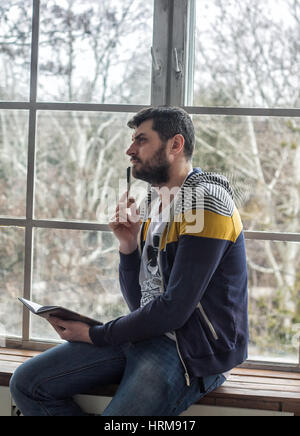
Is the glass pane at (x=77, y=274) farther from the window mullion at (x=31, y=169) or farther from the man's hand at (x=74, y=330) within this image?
the man's hand at (x=74, y=330)

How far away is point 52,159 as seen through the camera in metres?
2.32

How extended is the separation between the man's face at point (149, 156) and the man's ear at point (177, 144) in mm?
32

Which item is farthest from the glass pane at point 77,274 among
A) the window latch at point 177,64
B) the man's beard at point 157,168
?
the window latch at point 177,64

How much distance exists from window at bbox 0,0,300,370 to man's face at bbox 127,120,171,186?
0.32m

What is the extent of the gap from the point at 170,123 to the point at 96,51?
24.6 inches

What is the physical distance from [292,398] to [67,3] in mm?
1955

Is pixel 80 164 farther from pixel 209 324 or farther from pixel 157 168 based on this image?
pixel 209 324

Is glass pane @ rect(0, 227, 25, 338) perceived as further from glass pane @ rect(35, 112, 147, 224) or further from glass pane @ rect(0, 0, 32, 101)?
glass pane @ rect(0, 0, 32, 101)

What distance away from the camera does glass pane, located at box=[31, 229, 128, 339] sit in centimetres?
230

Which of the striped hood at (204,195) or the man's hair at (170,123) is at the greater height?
the man's hair at (170,123)

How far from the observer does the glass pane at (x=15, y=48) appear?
2322 mm

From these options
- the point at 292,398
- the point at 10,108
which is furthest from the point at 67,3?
the point at 292,398

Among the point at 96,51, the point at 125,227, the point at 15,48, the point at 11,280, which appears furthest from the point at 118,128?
the point at 11,280

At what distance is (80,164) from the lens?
2309mm
